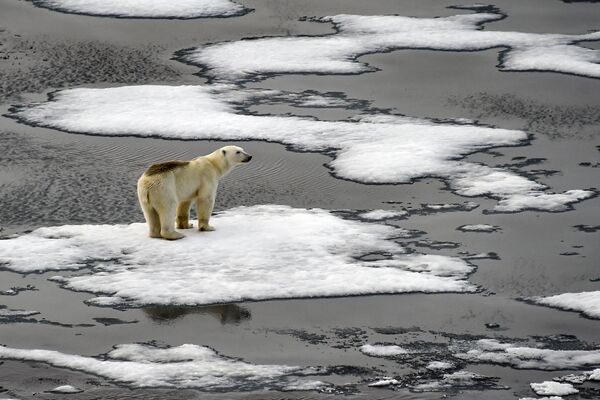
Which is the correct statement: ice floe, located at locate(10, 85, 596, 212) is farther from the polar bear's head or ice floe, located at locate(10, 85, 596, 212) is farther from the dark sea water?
the polar bear's head

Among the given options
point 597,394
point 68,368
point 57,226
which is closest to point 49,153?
point 57,226

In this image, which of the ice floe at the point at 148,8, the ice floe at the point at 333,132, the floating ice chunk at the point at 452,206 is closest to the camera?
the floating ice chunk at the point at 452,206

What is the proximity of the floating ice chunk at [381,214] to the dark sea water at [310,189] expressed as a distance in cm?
23

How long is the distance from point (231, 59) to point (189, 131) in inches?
135

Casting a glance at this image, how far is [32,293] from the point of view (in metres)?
10.6

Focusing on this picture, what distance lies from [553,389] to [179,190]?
474cm

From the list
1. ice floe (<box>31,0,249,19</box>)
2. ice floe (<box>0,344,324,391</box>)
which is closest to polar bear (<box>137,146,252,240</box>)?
ice floe (<box>0,344,324,391</box>)

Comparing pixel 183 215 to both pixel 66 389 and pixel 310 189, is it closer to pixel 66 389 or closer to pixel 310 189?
pixel 310 189

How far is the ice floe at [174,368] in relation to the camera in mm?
8766

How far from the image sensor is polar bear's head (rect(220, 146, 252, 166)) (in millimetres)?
12609

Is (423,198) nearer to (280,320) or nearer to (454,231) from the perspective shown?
(454,231)

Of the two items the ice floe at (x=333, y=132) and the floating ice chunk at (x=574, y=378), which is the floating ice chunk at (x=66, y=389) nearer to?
the floating ice chunk at (x=574, y=378)

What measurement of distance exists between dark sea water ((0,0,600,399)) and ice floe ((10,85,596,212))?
0.26m

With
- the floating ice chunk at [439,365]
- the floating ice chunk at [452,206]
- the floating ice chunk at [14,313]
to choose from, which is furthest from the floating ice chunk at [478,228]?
the floating ice chunk at [14,313]
